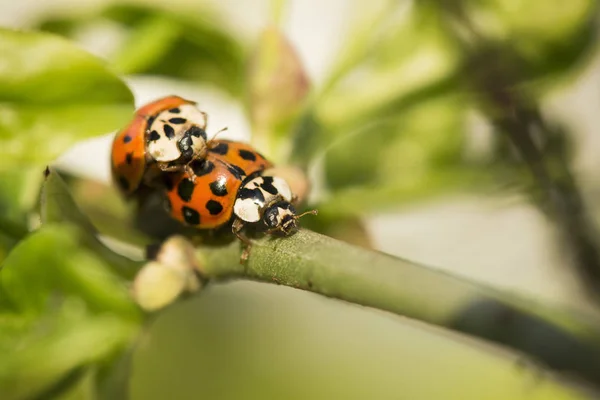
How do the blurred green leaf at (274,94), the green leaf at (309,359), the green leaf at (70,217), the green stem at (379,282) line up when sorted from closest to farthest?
the green stem at (379,282), the green leaf at (70,217), the blurred green leaf at (274,94), the green leaf at (309,359)

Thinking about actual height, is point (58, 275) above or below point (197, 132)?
below

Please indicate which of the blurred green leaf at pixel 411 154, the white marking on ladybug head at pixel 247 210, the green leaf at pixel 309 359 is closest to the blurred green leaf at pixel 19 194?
the white marking on ladybug head at pixel 247 210

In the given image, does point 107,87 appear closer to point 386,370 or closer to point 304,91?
point 304,91

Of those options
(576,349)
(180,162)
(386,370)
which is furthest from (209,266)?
(386,370)

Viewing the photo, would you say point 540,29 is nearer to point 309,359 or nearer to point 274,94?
point 274,94

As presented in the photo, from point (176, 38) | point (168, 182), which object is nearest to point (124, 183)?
point (168, 182)

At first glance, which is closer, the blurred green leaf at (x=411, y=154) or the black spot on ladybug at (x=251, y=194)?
the black spot on ladybug at (x=251, y=194)

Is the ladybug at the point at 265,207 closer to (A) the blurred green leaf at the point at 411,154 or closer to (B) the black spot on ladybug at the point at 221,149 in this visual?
(B) the black spot on ladybug at the point at 221,149
